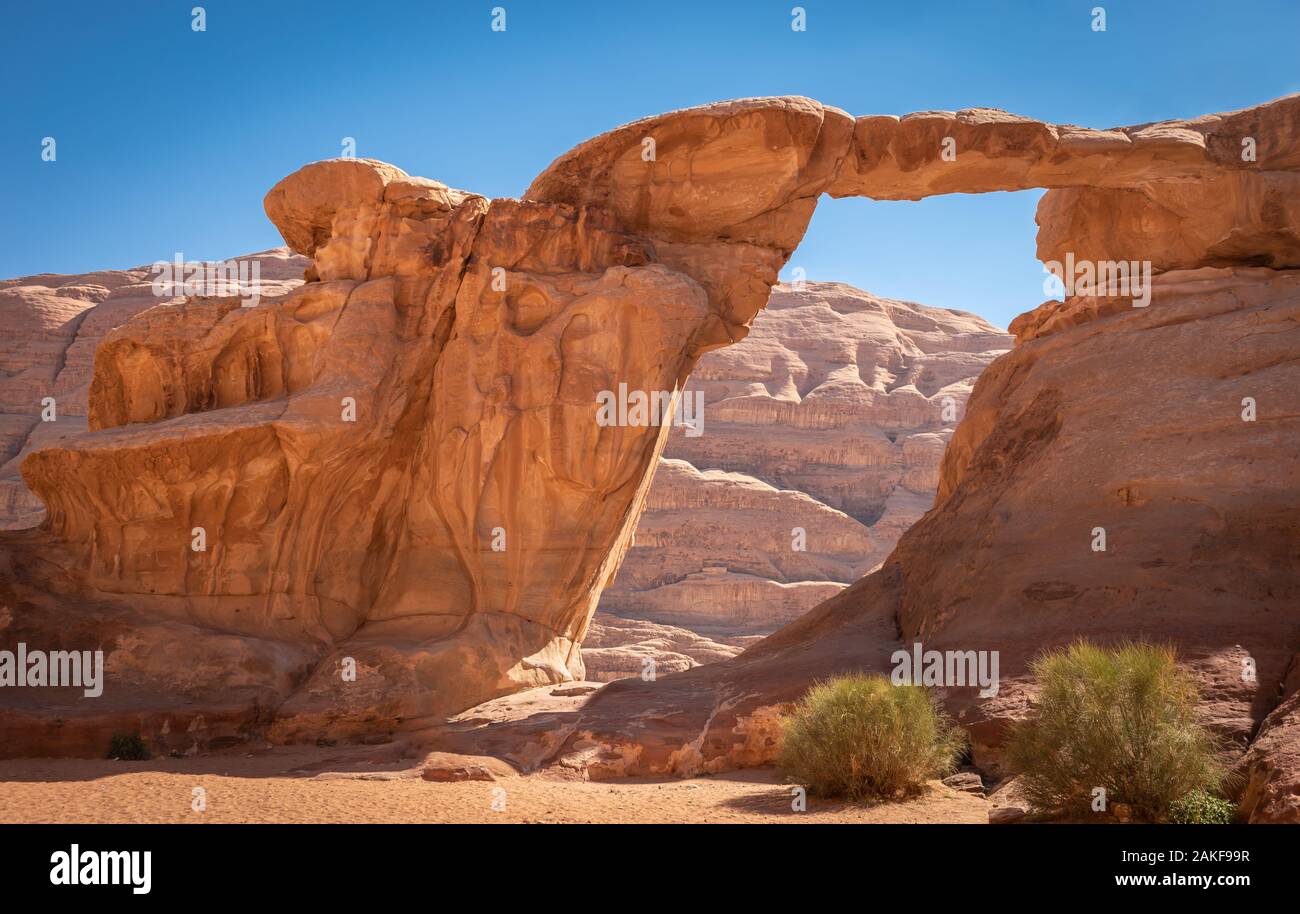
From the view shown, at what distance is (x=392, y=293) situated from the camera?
16.8 meters

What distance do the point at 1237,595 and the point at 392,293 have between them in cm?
1108

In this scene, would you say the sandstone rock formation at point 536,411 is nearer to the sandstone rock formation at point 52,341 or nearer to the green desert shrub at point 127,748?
the green desert shrub at point 127,748

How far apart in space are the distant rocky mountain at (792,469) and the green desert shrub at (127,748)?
2459 cm

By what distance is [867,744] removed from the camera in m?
10.1

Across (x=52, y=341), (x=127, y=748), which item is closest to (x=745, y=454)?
(x=52, y=341)

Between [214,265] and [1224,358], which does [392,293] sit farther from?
[214,265]

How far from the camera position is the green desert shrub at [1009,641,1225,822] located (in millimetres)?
8469

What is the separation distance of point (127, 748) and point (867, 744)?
27.4 feet

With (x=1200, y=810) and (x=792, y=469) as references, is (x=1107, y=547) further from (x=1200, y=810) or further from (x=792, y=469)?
(x=792, y=469)

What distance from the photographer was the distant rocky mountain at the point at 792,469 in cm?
4750

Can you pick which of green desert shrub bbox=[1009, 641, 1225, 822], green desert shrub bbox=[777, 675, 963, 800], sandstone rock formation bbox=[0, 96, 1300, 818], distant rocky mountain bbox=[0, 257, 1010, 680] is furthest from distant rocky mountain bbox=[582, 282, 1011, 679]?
green desert shrub bbox=[1009, 641, 1225, 822]

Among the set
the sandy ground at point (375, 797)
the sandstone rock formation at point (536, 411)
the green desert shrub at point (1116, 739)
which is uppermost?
the sandstone rock formation at point (536, 411)

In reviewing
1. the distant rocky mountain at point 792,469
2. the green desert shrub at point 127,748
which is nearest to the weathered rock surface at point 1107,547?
the green desert shrub at point 127,748

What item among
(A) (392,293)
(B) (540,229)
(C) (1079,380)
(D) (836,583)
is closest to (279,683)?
(A) (392,293)
